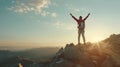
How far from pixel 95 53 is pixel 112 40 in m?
6.19

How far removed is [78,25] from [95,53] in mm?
5434

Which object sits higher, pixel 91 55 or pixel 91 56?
pixel 91 55

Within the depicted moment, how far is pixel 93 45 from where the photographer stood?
41.4 meters

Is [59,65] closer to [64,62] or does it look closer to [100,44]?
[64,62]

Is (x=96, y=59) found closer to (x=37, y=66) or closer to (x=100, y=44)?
(x=100, y=44)

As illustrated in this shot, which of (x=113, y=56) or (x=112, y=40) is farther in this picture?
(x=112, y=40)

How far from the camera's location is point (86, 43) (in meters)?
41.7

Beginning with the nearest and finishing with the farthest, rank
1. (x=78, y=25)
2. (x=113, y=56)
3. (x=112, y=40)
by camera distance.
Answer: (x=113, y=56) → (x=78, y=25) → (x=112, y=40)

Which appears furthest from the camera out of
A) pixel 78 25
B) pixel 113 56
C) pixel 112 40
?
pixel 112 40

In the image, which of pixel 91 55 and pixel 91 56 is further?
pixel 91 55

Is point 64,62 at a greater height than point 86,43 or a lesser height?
lesser

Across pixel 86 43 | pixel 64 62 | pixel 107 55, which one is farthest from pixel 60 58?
pixel 107 55

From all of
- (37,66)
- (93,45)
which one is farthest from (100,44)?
(37,66)

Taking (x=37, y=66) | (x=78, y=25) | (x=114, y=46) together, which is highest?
(x=78, y=25)
